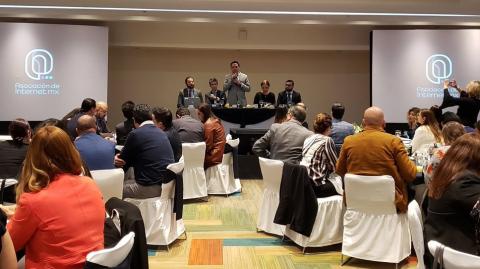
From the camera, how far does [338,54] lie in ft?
39.5

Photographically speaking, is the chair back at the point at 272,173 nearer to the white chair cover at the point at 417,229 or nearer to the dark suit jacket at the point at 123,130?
the dark suit jacket at the point at 123,130

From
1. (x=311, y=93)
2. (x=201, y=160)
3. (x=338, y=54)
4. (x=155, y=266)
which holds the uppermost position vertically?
(x=338, y=54)

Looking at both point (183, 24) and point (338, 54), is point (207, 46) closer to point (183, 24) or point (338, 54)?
point (183, 24)

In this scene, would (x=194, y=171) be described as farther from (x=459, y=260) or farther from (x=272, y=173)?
(x=459, y=260)

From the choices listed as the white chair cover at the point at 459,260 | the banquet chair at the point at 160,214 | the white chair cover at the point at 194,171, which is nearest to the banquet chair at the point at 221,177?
the white chair cover at the point at 194,171

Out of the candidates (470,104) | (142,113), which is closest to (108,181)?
(142,113)

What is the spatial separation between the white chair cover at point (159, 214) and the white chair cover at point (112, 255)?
2.40m

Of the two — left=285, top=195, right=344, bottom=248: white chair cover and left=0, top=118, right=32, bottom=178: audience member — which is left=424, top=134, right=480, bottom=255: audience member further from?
left=0, top=118, right=32, bottom=178: audience member

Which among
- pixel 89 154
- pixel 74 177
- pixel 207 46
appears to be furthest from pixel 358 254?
pixel 207 46

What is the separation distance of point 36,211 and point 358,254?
108 inches

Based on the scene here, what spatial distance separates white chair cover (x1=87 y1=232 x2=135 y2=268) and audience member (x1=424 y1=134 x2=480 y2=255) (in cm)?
148

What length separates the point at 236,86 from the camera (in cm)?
977

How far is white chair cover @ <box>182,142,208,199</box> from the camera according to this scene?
623 cm

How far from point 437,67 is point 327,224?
730cm
